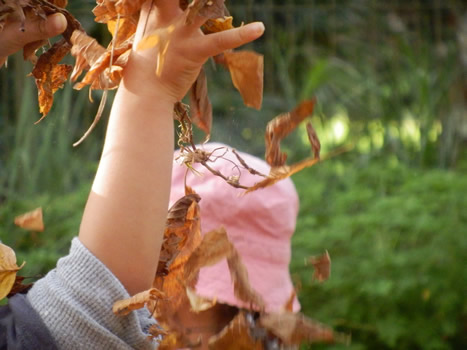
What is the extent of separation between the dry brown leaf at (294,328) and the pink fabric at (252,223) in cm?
105

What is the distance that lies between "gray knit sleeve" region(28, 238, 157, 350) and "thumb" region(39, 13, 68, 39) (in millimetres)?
256

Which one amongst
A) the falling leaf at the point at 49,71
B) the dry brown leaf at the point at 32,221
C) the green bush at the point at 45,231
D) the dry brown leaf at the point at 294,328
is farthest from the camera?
the green bush at the point at 45,231

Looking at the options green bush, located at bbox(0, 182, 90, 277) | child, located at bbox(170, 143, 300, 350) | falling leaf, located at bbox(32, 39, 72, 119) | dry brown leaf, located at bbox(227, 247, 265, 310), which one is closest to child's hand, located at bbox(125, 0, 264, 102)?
falling leaf, located at bbox(32, 39, 72, 119)

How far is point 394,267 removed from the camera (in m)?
2.94

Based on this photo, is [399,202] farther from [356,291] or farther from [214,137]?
[214,137]

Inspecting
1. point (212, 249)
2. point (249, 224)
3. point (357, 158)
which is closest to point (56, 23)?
point (212, 249)

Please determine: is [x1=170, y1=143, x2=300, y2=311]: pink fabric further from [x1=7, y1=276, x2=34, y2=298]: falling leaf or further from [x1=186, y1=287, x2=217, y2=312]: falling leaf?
[x1=186, y1=287, x2=217, y2=312]: falling leaf

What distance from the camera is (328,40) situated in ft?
19.6

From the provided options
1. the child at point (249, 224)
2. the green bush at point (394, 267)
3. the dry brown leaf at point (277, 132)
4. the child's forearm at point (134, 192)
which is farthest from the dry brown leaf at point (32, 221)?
the green bush at point (394, 267)

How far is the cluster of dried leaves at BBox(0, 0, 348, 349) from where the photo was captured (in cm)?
79

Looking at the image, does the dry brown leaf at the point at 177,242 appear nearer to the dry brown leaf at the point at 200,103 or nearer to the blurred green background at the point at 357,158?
the dry brown leaf at the point at 200,103

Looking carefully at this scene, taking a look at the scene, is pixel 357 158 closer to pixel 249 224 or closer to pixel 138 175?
pixel 249 224

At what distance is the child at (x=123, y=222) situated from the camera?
2.97ft

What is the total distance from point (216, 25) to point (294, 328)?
1.17 feet
